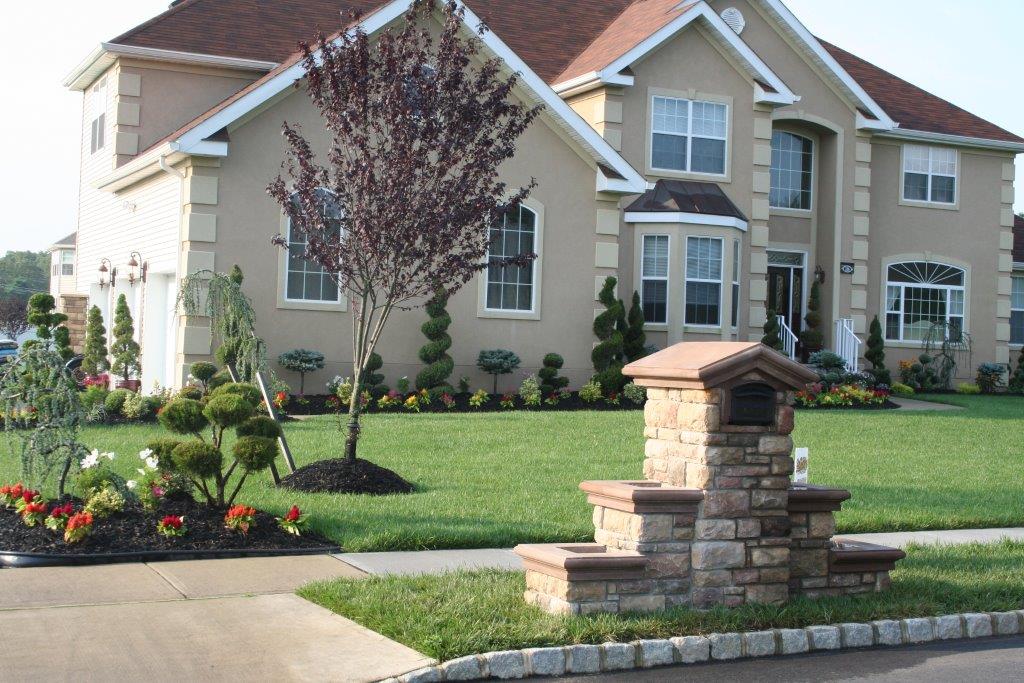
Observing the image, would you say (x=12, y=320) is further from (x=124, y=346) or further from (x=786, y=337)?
(x=786, y=337)

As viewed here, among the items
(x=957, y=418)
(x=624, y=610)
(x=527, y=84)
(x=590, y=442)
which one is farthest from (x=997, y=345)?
(x=624, y=610)

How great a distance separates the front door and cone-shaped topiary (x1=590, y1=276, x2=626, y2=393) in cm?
698

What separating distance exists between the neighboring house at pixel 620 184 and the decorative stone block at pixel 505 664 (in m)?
13.8

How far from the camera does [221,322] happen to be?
47.5 ft

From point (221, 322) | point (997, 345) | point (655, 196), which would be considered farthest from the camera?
point (997, 345)

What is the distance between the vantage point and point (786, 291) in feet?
92.5

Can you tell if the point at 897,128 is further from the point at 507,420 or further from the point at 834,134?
the point at 507,420

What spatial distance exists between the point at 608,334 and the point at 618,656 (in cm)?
1560

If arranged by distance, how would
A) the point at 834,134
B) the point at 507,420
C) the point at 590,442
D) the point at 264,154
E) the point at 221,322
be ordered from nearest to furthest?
the point at 221,322 < the point at 590,442 < the point at 507,420 < the point at 264,154 < the point at 834,134

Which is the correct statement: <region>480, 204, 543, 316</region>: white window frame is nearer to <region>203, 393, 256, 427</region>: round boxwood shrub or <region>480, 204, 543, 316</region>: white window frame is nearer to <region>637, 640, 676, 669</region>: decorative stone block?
<region>203, 393, 256, 427</region>: round boxwood shrub

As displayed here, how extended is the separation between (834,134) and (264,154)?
13711 millimetres

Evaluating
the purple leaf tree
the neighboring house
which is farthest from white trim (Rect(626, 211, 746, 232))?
the purple leaf tree

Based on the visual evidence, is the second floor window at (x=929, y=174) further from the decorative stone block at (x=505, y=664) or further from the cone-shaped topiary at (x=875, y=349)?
the decorative stone block at (x=505, y=664)

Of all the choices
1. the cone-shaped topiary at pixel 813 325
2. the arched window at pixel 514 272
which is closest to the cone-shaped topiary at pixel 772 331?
the cone-shaped topiary at pixel 813 325
